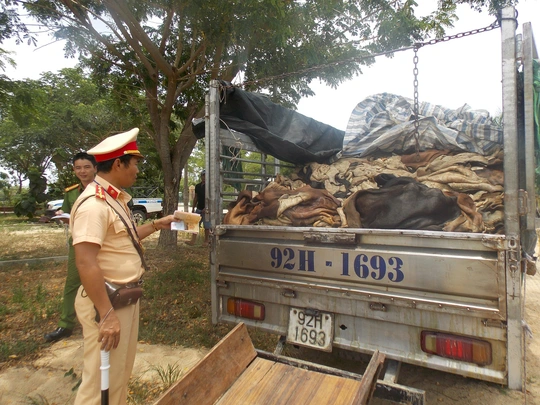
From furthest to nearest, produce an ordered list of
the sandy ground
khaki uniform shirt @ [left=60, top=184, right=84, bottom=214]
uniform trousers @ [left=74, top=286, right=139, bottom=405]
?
khaki uniform shirt @ [left=60, top=184, right=84, bottom=214] → the sandy ground → uniform trousers @ [left=74, top=286, right=139, bottom=405]

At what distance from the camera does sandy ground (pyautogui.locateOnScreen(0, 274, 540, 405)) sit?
2592 millimetres

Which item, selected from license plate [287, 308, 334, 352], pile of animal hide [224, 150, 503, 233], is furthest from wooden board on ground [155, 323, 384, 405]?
pile of animal hide [224, 150, 503, 233]

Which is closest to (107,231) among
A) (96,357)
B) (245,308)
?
(96,357)

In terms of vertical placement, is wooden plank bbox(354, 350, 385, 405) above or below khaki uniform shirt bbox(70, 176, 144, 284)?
below

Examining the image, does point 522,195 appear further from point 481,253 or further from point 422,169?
point 422,169

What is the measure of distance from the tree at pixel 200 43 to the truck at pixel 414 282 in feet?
12.3

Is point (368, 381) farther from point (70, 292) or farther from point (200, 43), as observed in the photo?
point (200, 43)

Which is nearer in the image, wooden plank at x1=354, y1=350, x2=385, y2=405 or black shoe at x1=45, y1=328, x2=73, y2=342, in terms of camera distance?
wooden plank at x1=354, y1=350, x2=385, y2=405

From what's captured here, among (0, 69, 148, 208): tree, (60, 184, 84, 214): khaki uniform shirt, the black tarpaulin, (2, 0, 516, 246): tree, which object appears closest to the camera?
the black tarpaulin

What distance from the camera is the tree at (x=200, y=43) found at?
5.65 meters

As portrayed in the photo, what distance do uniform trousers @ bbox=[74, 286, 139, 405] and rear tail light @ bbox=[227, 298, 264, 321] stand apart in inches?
40.7

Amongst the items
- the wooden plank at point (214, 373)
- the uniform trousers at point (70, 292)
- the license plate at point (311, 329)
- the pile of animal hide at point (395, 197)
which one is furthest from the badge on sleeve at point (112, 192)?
the uniform trousers at point (70, 292)

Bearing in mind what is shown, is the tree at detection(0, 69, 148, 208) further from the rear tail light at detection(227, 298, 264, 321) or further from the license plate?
the license plate

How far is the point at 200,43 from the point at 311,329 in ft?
19.2
